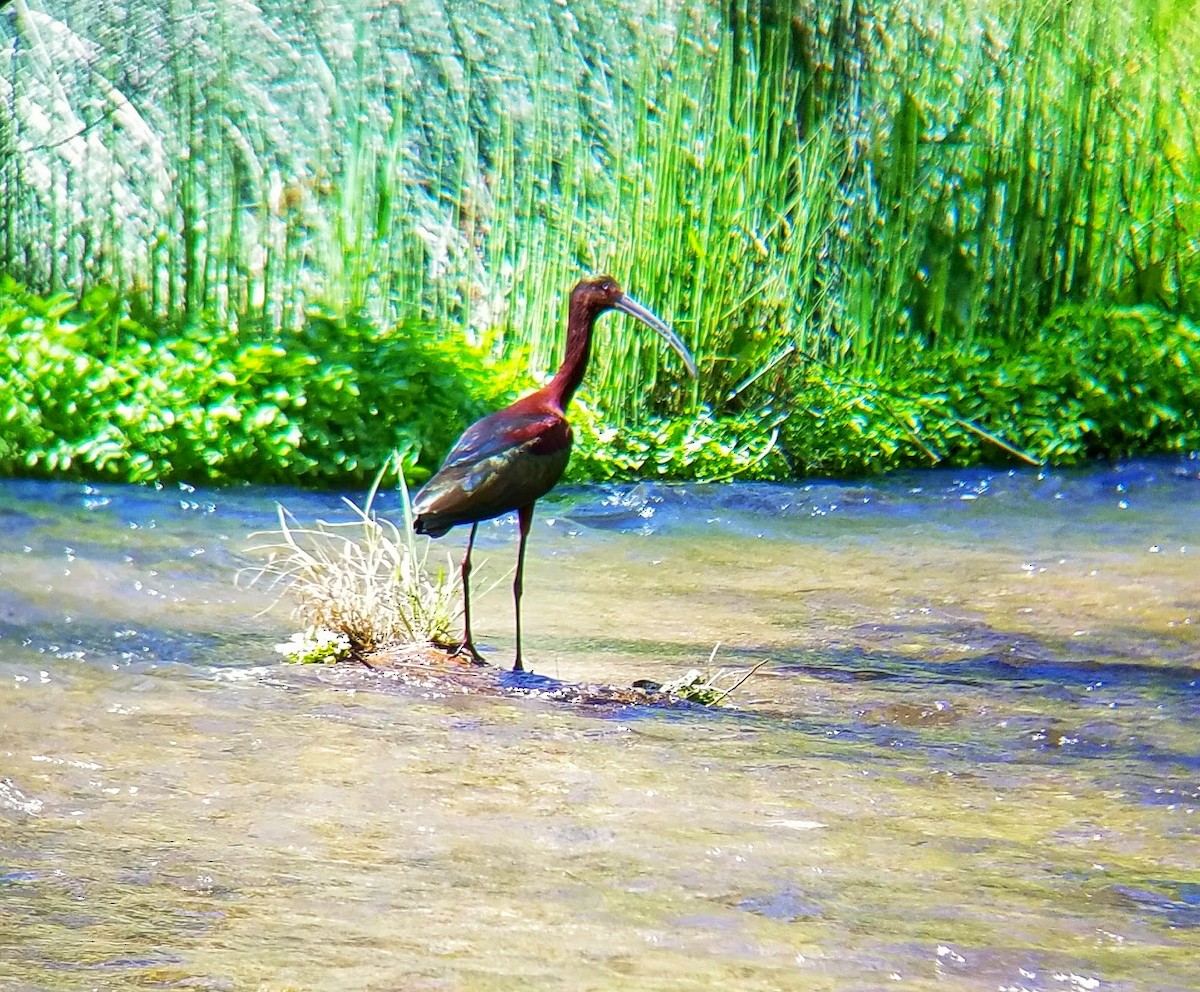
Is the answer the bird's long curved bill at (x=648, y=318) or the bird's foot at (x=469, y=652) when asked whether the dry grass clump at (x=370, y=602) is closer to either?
the bird's foot at (x=469, y=652)

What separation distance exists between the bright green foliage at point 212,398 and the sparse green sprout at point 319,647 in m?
3.05

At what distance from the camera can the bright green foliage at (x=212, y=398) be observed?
838cm

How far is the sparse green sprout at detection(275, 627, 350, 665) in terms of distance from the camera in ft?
17.7

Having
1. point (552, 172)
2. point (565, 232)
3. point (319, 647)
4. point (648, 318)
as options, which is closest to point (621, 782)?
point (319, 647)

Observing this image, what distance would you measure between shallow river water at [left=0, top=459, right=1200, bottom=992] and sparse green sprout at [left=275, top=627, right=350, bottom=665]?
108mm

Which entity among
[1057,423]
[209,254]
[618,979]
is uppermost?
[209,254]

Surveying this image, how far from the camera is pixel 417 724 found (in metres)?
4.75

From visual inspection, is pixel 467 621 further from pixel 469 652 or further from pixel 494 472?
pixel 494 472

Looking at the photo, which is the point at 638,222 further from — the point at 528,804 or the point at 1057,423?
the point at 528,804

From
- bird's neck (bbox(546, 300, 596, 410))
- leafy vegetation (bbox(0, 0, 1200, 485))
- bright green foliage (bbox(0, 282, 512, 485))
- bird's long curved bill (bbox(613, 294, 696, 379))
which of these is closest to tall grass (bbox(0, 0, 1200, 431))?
leafy vegetation (bbox(0, 0, 1200, 485))

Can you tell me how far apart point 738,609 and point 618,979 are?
364 cm

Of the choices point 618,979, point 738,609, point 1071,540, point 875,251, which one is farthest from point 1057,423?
point 618,979

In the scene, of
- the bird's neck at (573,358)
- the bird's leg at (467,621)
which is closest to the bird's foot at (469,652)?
the bird's leg at (467,621)

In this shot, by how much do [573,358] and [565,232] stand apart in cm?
384
